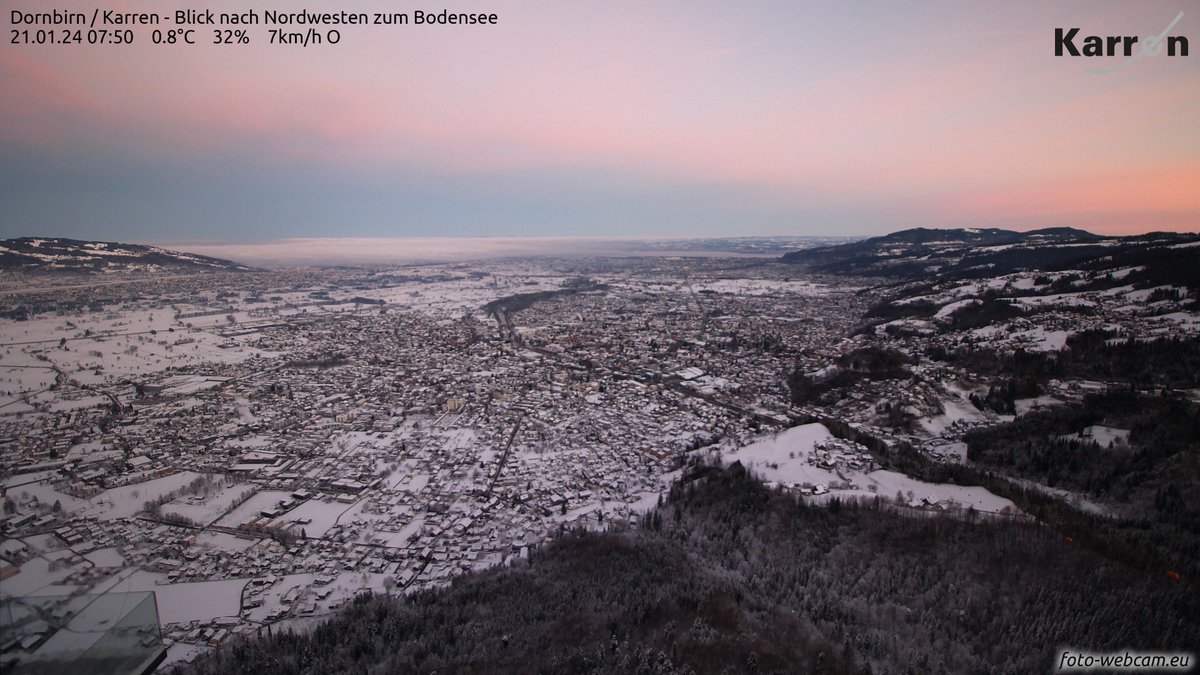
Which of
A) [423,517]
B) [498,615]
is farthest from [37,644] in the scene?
[423,517]

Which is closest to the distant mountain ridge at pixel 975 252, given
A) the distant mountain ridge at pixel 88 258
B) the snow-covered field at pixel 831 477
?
the snow-covered field at pixel 831 477

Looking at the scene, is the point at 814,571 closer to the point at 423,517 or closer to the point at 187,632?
the point at 423,517

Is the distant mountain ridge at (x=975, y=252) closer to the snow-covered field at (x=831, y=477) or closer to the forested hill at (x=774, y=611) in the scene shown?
the snow-covered field at (x=831, y=477)

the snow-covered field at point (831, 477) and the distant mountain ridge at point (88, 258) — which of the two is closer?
the snow-covered field at point (831, 477)

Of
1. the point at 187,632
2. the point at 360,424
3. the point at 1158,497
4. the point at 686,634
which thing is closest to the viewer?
the point at 686,634

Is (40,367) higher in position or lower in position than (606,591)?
higher

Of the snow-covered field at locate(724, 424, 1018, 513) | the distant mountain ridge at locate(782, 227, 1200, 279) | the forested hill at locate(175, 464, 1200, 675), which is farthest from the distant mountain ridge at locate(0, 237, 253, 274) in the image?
the distant mountain ridge at locate(782, 227, 1200, 279)
